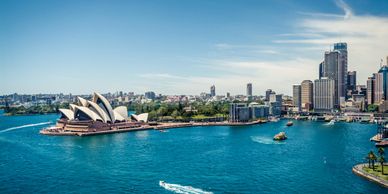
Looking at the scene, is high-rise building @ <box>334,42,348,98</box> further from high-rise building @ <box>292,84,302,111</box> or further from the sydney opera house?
the sydney opera house

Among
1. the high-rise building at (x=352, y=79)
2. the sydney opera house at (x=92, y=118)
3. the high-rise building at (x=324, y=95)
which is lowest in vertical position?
the sydney opera house at (x=92, y=118)

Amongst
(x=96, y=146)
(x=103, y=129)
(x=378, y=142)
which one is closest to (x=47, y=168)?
(x=96, y=146)

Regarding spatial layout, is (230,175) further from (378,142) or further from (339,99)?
(339,99)

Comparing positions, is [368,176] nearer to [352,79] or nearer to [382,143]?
[382,143]

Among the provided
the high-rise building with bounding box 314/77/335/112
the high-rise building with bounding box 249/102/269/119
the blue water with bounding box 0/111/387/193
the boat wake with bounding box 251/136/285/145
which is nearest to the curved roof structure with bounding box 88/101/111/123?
the blue water with bounding box 0/111/387/193

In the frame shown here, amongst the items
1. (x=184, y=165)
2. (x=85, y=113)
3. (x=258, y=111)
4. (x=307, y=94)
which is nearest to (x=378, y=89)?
(x=307, y=94)

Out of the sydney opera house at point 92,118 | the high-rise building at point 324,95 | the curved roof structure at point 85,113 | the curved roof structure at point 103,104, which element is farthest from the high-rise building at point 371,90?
the curved roof structure at point 85,113

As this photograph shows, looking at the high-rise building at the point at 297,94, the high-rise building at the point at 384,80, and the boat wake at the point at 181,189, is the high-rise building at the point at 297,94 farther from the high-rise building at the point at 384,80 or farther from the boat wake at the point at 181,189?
the boat wake at the point at 181,189
